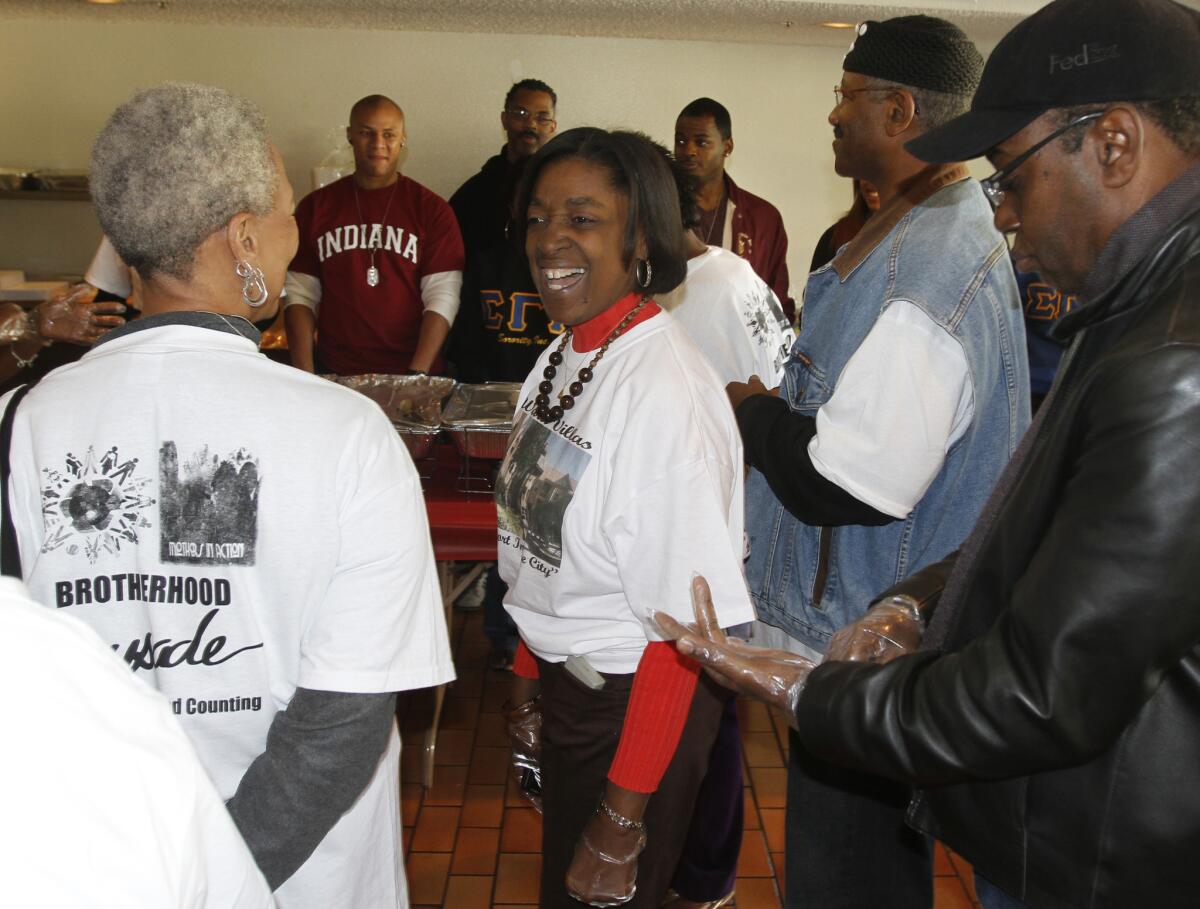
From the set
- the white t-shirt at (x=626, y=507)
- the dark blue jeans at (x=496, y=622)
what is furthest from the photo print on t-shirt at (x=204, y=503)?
the dark blue jeans at (x=496, y=622)

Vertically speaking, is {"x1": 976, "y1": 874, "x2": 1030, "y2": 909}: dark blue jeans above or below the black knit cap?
below

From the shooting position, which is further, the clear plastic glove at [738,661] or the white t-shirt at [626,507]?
the white t-shirt at [626,507]

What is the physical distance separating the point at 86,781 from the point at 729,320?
7.95 ft

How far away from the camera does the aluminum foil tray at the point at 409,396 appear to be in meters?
2.88

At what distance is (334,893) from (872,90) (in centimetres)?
164

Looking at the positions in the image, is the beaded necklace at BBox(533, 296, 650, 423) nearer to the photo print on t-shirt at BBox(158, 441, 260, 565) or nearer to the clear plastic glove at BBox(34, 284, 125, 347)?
the photo print on t-shirt at BBox(158, 441, 260, 565)

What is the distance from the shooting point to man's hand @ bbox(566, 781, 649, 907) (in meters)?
1.70

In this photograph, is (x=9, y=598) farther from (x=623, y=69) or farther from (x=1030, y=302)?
(x=623, y=69)

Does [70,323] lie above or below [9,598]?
below

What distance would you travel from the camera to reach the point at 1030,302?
366cm

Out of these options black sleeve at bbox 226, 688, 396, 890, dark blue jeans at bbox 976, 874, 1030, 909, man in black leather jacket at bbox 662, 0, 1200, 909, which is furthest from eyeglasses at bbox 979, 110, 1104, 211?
black sleeve at bbox 226, 688, 396, 890

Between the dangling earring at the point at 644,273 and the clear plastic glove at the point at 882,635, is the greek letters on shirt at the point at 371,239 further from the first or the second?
the clear plastic glove at the point at 882,635

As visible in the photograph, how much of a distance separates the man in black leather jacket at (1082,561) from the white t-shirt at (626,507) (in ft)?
1.08

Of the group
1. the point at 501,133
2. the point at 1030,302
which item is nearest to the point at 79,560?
the point at 1030,302
